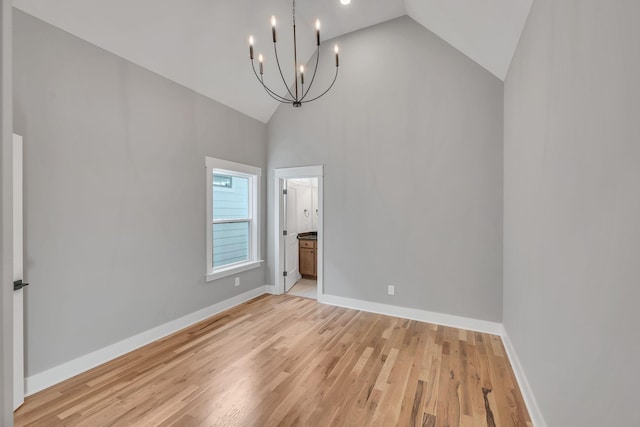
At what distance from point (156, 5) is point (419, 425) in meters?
4.11

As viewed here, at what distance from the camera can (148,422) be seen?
1.95m

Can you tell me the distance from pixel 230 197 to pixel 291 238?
1.39 metres

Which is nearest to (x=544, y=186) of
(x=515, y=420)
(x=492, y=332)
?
(x=515, y=420)

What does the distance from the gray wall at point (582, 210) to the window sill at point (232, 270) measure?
3.48 m

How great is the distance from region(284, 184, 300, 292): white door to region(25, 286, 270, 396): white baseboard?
126 cm

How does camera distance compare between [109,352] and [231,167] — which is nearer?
[109,352]

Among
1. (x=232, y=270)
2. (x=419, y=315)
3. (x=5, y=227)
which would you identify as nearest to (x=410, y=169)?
(x=419, y=315)

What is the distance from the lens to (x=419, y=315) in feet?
12.2

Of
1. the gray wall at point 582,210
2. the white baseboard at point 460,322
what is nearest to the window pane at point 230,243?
the white baseboard at point 460,322

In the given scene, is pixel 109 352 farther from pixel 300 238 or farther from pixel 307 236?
pixel 307 236

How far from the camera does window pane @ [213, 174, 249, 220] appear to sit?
4074mm

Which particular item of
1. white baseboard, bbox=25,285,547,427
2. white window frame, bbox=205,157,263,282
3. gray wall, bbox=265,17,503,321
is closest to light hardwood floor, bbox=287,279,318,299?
white baseboard, bbox=25,285,547,427

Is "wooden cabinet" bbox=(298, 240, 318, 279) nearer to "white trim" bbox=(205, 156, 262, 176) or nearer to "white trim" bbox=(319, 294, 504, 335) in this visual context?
"white trim" bbox=(319, 294, 504, 335)

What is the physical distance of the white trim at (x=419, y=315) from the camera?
131 inches
